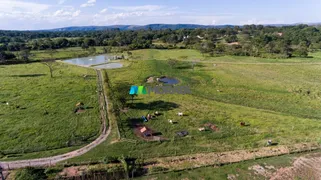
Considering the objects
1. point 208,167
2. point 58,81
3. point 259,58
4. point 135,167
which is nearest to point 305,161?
point 208,167

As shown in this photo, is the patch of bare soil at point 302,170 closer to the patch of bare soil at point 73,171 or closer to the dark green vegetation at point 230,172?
the dark green vegetation at point 230,172

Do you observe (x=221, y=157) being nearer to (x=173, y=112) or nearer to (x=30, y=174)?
(x=173, y=112)

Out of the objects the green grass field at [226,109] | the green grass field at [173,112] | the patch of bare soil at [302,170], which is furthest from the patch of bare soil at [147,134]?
the patch of bare soil at [302,170]

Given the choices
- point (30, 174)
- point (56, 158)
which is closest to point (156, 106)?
point (56, 158)

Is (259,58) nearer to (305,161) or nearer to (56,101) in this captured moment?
(305,161)

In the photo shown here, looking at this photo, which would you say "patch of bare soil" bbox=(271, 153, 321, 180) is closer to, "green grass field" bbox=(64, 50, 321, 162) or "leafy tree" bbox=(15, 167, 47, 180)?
"green grass field" bbox=(64, 50, 321, 162)

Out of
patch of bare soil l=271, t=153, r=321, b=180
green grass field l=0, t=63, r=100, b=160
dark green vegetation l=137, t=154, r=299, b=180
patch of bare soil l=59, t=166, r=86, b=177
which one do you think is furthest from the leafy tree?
patch of bare soil l=271, t=153, r=321, b=180
